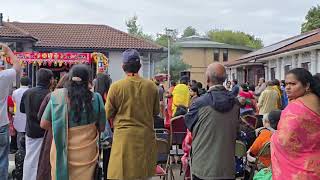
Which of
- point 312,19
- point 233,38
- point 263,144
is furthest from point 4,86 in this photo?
point 233,38

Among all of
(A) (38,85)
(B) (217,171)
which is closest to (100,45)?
(A) (38,85)

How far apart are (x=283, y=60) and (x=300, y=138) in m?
21.5

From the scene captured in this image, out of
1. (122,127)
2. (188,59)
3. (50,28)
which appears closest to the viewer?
(122,127)

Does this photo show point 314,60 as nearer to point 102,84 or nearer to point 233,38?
point 102,84

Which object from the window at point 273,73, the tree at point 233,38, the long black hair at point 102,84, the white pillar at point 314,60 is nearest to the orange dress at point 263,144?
the long black hair at point 102,84

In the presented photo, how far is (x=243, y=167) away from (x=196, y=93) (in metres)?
3.88

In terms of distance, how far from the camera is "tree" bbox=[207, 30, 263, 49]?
84.0 meters

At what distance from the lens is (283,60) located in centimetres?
2414

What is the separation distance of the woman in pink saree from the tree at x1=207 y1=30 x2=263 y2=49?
262ft

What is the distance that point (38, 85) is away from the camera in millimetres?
5852

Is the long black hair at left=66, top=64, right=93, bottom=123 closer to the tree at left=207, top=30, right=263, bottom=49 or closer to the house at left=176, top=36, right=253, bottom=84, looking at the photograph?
the house at left=176, top=36, right=253, bottom=84

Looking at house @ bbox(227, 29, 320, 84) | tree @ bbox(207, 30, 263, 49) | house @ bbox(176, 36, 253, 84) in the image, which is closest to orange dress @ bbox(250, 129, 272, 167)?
house @ bbox(227, 29, 320, 84)

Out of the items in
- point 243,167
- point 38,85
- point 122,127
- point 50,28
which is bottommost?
point 243,167

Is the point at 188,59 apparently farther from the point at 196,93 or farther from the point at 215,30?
the point at 196,93
